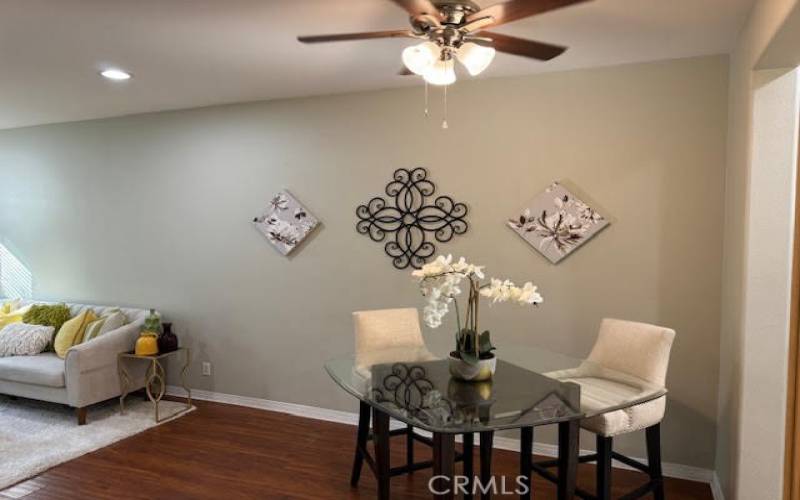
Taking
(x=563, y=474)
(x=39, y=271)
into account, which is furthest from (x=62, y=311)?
(x=563, y=474)

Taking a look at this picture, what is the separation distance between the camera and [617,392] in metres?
2.47

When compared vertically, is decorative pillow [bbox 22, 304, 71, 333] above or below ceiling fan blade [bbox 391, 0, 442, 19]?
below

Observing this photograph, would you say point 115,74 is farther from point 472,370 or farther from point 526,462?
point 526,462

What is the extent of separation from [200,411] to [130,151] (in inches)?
95.4

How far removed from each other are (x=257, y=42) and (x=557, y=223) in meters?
2.10

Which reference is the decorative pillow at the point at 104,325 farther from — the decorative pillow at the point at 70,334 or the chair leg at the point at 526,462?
the chair leg at the point at 526,462

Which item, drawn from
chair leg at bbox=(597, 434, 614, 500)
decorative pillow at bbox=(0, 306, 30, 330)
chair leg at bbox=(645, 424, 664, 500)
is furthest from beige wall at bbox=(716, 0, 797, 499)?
decorative pillow at bbox=(0, 306, 30, 330)

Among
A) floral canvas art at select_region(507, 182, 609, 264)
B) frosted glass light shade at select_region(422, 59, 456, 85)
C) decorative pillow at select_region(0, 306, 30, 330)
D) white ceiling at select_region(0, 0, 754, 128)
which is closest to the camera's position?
frosted glass light shade at select_region(422, 59, 456, 85)

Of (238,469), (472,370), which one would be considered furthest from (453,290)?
(238,469)

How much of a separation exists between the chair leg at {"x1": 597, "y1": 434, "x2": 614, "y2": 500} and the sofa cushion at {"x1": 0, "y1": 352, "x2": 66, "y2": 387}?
3871 mm

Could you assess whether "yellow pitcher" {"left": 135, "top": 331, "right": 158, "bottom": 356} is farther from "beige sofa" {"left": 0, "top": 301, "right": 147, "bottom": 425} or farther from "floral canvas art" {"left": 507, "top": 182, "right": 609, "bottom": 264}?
"floral canvas art" {"left": 507, "top": 182, "right": 609, "bottom": 264}

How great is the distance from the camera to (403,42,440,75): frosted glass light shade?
2.04 m

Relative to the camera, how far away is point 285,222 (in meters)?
4.35

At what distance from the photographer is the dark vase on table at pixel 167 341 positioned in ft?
14.7
